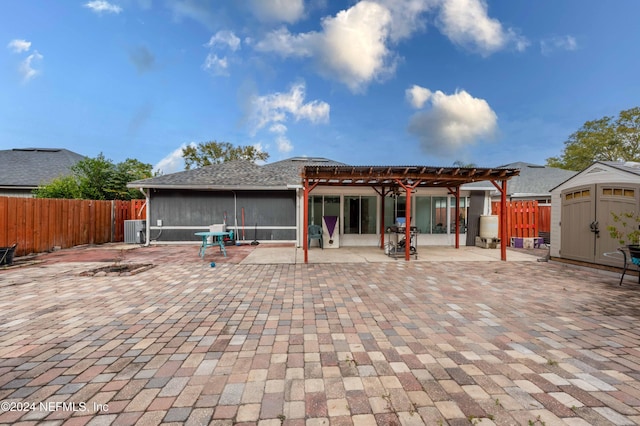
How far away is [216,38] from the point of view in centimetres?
1220

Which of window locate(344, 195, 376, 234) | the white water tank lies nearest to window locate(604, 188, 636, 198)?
the white water tank

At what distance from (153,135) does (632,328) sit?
3275cm

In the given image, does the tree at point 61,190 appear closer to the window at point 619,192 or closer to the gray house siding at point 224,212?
the gray house siding at point 224,212

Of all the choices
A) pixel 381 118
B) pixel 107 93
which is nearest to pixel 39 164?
pixel 107 93

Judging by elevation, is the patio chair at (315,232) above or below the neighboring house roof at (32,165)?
below

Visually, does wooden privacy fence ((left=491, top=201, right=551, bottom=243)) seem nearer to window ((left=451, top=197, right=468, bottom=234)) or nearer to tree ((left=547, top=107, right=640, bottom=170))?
window ((left=451, top=197, right=468, bottom=234))

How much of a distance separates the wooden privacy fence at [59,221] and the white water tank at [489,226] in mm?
A: 14746

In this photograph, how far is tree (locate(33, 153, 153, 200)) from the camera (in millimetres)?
13468

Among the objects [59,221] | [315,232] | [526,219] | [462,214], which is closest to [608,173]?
[462,214]

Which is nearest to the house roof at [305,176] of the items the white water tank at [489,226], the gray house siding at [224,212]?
the gray house siding at [224,212]

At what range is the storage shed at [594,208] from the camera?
18.1 ft

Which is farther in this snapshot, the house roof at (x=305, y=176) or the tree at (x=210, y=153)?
the tree at (x=210, y=153)

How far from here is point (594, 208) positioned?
6035 millimetres

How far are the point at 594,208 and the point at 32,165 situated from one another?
29.7 metres
